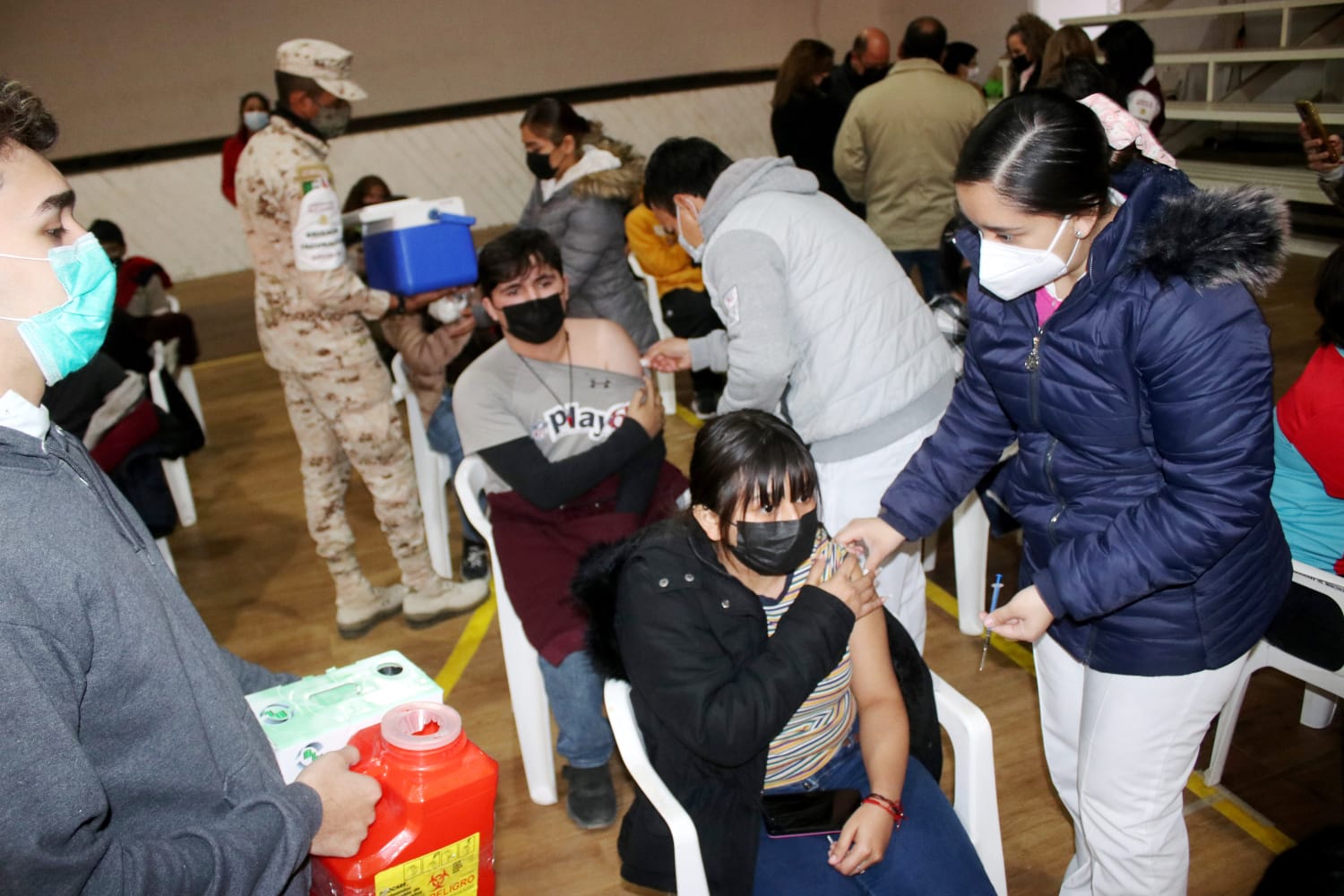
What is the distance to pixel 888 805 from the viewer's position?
1.94 m

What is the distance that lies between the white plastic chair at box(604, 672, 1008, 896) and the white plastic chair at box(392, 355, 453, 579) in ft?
7.98

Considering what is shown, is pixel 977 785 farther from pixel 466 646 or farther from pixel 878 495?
pixel 466 646

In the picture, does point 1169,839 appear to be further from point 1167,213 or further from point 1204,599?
point 1167,213

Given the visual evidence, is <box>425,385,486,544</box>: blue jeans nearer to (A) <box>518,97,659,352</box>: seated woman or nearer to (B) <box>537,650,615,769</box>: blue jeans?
(A) <box>518,97,659,352</box>: seated woman

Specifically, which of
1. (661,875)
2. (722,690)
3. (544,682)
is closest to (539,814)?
(544,682)

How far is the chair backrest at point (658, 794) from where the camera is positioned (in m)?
1.88

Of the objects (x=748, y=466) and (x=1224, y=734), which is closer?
(x=748, y=466)

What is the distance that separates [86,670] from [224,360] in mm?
7532

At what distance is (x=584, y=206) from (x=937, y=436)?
2427 mm

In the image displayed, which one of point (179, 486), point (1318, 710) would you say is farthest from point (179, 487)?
point (1318, 710)

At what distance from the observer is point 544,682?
2881mm

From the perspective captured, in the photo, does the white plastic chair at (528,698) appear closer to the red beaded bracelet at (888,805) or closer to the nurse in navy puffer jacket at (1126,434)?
the red beaded bracelet at (888,805)

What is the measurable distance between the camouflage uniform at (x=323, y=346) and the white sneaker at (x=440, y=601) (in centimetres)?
5

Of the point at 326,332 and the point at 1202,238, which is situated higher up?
the point at 1202,238
